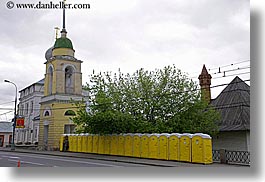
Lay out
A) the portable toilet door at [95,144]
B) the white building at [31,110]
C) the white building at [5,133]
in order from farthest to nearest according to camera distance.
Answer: the white building at [5,133] → the white building at [31,110] → the portable toilet door at [95,144]

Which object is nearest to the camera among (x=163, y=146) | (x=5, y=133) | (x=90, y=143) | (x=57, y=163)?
(x=57, y=163)

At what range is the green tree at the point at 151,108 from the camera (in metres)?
16.8

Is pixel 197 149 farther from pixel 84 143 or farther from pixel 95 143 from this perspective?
pixel 84 143

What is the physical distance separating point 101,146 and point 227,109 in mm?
6604

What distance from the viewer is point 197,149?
13.5m

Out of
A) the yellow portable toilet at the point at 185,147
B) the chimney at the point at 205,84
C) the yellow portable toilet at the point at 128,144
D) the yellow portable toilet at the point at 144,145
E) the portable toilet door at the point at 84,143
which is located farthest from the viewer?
the portable toilet door at the point at 84,143

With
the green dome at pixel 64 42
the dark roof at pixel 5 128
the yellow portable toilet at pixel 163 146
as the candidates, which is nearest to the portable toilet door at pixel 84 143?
the green dome at pixel 64 42

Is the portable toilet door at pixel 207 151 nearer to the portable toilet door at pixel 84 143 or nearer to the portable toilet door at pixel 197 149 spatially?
the portable toilet door at pixel 197 149

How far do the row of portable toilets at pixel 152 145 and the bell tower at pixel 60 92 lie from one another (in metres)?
3.55

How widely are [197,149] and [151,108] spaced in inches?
164

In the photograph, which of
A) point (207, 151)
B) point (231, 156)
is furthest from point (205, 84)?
point (207, 151)

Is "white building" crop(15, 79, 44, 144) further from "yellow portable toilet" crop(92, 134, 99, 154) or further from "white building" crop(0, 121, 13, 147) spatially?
"yellow portable toilet" crop(92, 134, 99, 154)

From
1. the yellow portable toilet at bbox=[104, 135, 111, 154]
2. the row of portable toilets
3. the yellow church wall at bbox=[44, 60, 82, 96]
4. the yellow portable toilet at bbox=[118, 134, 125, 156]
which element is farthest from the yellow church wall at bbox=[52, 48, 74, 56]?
the yellow portable toilet at bbox=[118, 134, 125, 156]

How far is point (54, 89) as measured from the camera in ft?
79.0
